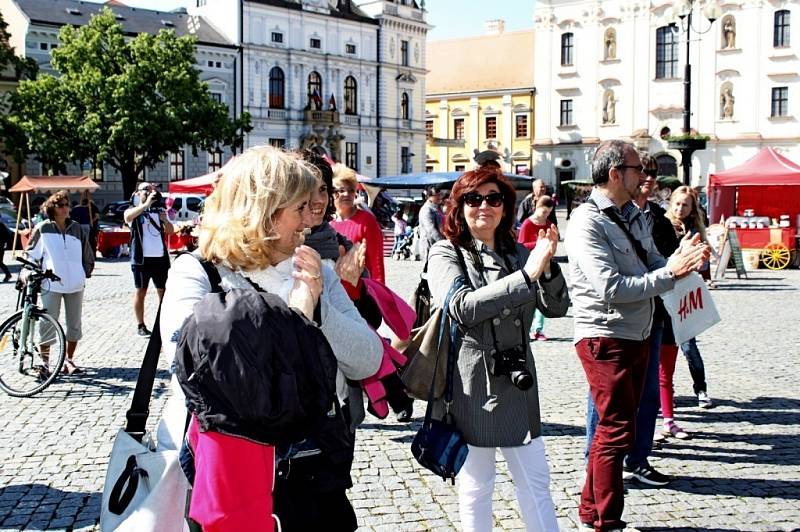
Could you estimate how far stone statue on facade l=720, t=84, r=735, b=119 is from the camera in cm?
5697

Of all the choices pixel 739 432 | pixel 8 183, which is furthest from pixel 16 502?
pixel 8 183

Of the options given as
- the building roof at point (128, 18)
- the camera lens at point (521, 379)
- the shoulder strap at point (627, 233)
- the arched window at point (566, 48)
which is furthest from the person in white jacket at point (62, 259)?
the arched window at point (566, 48)

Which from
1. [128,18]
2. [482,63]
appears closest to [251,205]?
[128,18]

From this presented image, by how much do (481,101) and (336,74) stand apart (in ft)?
51.0

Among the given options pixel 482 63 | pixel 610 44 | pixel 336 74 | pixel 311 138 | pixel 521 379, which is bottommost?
pixel 521 379

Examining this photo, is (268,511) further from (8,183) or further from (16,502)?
(8,183)

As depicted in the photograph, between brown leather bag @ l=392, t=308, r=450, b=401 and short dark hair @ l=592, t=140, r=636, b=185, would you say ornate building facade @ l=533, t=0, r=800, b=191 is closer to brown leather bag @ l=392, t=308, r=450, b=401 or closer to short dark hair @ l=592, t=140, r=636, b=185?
short dark hair @ l=592, t=140, r=636, b=185

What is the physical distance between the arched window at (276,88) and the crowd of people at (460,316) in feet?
172

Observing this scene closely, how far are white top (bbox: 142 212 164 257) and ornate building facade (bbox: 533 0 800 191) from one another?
1864 inches

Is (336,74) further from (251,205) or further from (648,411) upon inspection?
(251,205)

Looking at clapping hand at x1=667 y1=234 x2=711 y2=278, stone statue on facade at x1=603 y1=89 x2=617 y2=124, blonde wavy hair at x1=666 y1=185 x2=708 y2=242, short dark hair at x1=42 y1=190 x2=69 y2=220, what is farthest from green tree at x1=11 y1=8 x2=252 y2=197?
clapping hand at x1=667 y1=234 x2=711 y2=278

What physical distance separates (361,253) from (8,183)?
47350mm

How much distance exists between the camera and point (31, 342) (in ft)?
26.8

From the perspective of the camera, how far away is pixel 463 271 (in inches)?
152
